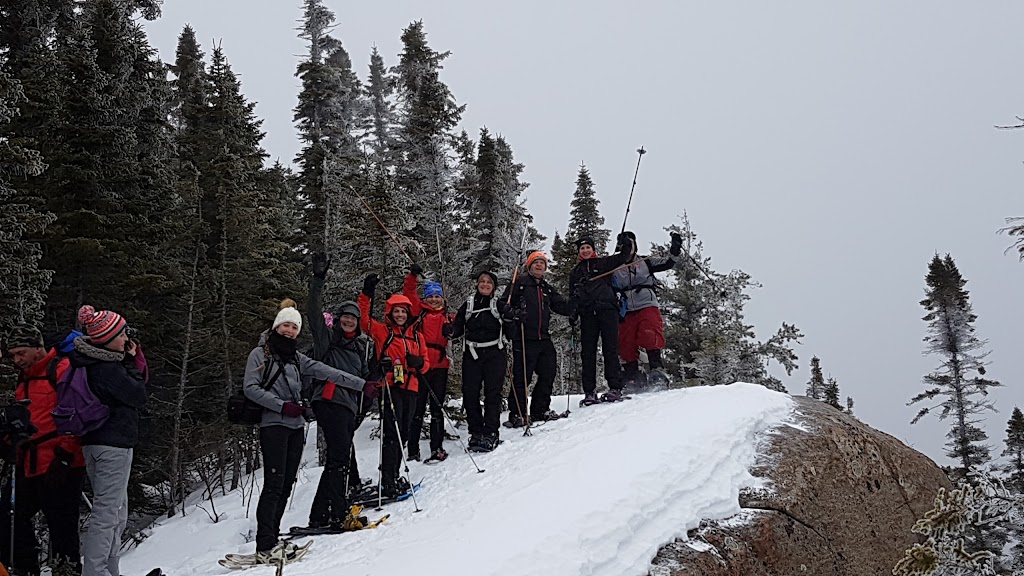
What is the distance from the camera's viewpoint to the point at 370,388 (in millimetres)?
8023

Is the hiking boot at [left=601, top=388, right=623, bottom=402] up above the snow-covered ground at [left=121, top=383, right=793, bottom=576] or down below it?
above

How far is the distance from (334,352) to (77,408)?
2748 millimetres

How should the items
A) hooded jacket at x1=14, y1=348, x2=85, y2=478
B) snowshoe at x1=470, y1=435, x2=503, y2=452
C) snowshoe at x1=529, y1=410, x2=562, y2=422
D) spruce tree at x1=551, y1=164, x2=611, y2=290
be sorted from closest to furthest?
hooded jacket at x1=14, y1=348, x2=85, y2=478 < snowshoe at x1=470, y1=435, x2=503, y2=452 < snowshoe at x1=529, y1=410, x2=562, y2=422 < spruce tree at x1=551, y1=164, x2=611, y2=290

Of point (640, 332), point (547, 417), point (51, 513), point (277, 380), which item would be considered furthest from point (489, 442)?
point (51, 513)

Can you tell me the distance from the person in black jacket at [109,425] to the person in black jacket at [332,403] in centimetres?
201

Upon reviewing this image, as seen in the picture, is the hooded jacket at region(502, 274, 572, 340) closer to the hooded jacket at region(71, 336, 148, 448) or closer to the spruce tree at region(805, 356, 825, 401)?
the hooded jacket at region(71, 336, 148, 448)

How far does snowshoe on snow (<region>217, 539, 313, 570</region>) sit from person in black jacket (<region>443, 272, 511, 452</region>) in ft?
10.2

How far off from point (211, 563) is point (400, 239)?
9.70 metres

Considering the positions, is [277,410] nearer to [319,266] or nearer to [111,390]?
[111,390]

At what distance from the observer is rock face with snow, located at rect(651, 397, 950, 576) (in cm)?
626

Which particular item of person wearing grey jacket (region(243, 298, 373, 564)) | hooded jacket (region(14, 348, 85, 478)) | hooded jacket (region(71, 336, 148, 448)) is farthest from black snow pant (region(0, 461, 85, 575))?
person wearing grey jacket (region(243, 298, 373, 564))

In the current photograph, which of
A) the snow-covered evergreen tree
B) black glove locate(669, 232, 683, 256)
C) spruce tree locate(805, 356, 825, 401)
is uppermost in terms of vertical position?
the snow-covered evergreen tree

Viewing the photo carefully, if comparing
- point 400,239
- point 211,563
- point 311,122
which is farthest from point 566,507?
point 311,122

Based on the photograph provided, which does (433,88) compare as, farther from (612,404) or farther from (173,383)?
(612,404)
